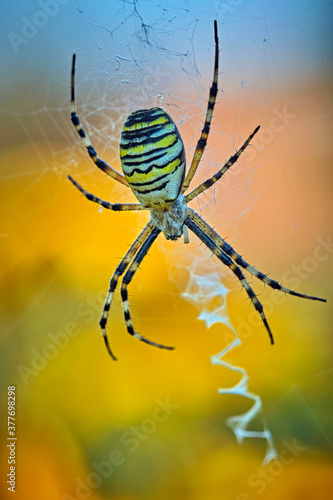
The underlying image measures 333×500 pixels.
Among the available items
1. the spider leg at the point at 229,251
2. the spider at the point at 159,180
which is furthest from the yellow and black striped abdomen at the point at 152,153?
the spider leg at the point at 229,251

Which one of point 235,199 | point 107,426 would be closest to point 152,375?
point 107,426

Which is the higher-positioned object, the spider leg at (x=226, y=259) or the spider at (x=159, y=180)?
the spider at (x=159, y=180)

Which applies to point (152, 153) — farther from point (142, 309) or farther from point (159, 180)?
point (142, 309)

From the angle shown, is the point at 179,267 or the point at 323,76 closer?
the point at 323,76

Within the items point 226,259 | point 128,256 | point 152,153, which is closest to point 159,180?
point 152,153

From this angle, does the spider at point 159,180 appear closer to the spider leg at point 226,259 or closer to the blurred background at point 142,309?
the spider leg at point 226,259

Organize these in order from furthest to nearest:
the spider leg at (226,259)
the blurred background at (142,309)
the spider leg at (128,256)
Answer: the blurred background at (142,309)
the spider leg at (128,256)
the spider leg at (226,259)

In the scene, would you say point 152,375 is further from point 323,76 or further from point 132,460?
point 323,76

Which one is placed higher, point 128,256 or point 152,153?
point 152,153
